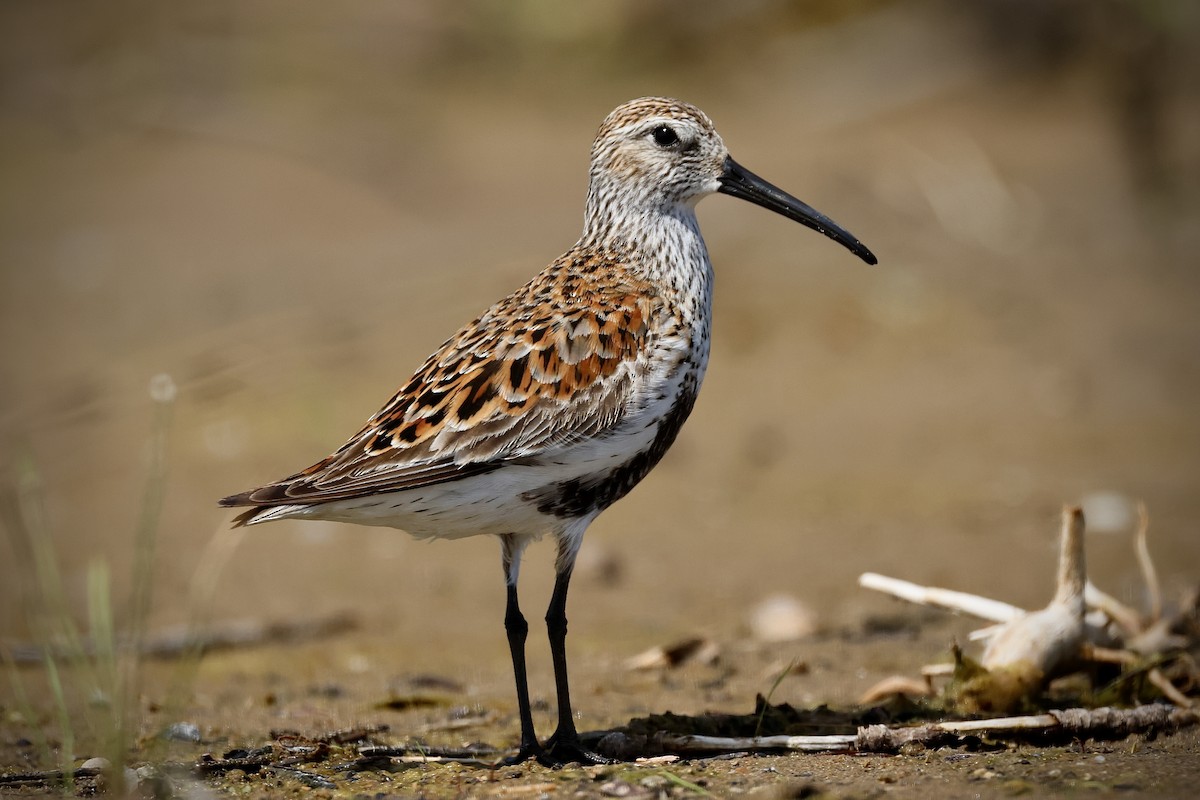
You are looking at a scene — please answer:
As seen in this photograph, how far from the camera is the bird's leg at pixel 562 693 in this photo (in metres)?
5.49

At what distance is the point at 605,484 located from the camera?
5.51 metres

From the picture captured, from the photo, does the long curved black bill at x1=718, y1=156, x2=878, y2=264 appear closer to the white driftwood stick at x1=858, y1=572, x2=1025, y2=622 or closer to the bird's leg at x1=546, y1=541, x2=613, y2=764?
the white driftwood stick at x1=858, y1=572, x2=1025, y2=622

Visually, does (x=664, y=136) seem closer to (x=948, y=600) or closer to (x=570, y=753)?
(x=948, y=600)

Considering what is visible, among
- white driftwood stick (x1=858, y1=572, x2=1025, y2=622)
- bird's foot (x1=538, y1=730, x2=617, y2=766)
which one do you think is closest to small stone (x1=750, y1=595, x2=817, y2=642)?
white driftwood stick (x1=858, y1=572, x2=1025, y2=622)

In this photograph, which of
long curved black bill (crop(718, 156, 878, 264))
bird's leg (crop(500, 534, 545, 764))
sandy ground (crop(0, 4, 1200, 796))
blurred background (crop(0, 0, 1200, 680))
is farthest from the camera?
blurred background (crop(0, 0, 1200, 680))

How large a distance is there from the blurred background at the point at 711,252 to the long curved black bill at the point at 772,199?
2.23 metres

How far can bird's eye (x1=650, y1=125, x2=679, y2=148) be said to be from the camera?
624 cm

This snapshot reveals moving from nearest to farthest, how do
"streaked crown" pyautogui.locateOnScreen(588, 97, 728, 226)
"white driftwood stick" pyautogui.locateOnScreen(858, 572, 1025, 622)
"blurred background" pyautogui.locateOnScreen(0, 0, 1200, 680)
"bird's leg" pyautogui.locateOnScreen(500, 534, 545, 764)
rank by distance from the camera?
1. "bird's leg" pyautogui.locateOnScreen(500, 534, 545, 764)
2. "white driftwood stick" pyautogui.locateOnScreen(858, 572, 1025, 622)
3. "streaked crown" pyautogui.locateOnScreen(588, 97, 728, 226)
4. "blurred background" pyautogui.locateOnScreen(0, 0, 1200, 680)

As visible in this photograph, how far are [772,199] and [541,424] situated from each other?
1.71 meters

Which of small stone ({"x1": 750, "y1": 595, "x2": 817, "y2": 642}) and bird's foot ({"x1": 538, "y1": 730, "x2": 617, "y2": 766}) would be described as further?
small stone ({"x1": 750, "y1": 595, "x2": 817, "y2": 642})

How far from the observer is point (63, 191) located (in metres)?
16.0

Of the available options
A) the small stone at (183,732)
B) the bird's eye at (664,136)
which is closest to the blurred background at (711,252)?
the small stone at (183,732)

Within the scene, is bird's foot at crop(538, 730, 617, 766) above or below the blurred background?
below

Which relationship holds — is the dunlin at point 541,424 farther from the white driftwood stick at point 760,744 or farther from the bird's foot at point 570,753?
the white driftwood stick at point 760,744
